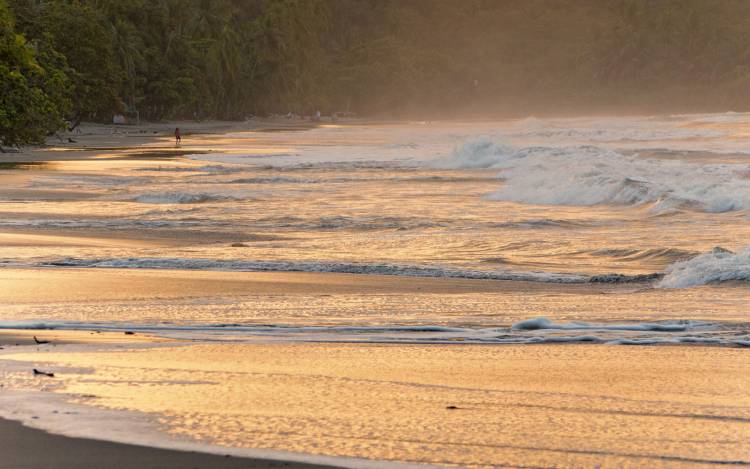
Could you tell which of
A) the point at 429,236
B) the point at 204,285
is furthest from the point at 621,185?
the point at 204,285

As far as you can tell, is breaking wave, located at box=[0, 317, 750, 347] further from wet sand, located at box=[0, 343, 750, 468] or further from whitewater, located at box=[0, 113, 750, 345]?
wet sand, located at box=[0, 343, 750, 468]

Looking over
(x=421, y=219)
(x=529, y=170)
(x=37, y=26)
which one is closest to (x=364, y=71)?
(x=37, y=26)

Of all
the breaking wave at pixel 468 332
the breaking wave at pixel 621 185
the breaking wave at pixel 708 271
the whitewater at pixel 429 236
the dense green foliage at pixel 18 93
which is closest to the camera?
the breaking wave at pixel 468 332

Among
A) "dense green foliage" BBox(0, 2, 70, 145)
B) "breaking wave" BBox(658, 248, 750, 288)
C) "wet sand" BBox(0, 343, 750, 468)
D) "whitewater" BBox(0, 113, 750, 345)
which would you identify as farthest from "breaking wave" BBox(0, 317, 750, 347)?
"dense green foliage" BBox(0, 2, 70, 145)

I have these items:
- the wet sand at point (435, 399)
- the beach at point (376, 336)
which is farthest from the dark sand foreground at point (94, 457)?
the wet sand at point (435, 399)

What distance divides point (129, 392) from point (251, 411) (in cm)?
72

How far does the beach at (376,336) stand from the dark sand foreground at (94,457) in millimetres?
13

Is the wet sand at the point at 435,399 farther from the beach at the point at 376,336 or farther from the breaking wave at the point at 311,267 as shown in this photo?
the breaking wave at the point at 311,267

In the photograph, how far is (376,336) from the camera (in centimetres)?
741

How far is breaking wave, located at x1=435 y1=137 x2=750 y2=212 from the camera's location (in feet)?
65.6

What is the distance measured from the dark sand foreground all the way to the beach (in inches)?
0.5

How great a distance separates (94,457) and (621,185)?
A: 19.2 m

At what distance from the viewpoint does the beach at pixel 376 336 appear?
4648 millimetres

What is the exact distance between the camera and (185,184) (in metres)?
27.5
